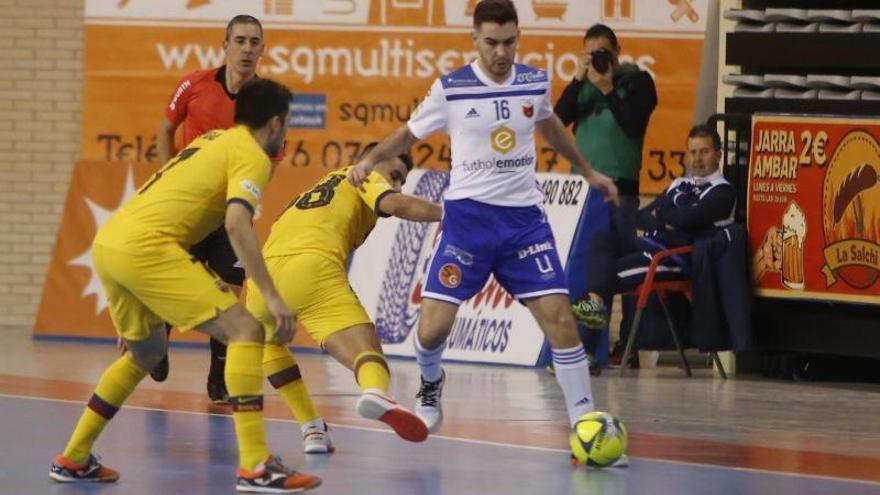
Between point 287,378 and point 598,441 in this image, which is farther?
point 287,378

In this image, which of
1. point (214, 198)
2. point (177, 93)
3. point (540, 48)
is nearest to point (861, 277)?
point (540, 48)

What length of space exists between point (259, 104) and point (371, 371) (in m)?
1.56

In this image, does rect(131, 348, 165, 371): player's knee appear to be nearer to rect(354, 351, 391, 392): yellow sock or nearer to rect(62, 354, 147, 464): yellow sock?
rect(62, 354, 147, 464): yellow sock

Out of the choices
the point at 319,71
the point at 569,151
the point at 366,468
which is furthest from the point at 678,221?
the point at 366,468

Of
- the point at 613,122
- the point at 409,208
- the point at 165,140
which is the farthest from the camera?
the point at 613,122

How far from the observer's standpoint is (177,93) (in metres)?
12.5

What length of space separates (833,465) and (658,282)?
4.62m

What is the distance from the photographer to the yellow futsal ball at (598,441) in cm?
948

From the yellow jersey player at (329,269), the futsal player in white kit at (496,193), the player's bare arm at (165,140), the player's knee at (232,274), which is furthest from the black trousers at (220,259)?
the futsal player in white kit at (496,193)

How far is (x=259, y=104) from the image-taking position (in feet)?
28.6

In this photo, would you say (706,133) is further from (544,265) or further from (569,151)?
(544,265)

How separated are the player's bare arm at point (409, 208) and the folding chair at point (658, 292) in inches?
177

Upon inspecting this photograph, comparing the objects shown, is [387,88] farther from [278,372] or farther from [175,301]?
[175,301]

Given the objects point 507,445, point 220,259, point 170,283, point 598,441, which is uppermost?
point 170,283
